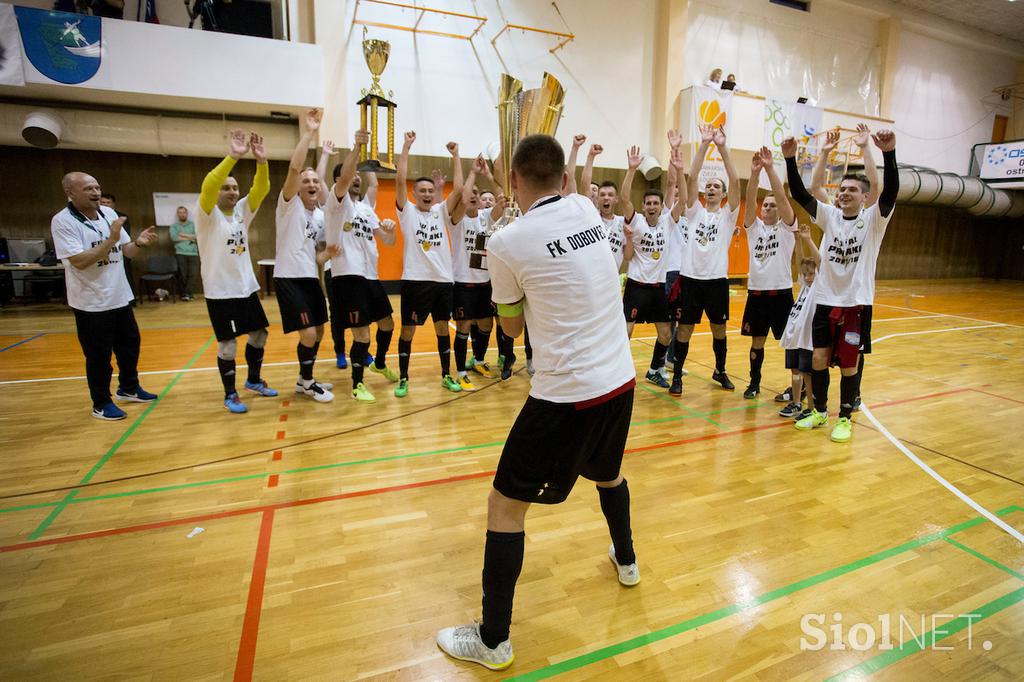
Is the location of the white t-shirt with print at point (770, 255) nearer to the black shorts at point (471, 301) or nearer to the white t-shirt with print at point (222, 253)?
the black shorts at point (471, 301)

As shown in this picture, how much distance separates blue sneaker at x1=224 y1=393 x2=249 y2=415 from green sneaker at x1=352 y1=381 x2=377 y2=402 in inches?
37.9

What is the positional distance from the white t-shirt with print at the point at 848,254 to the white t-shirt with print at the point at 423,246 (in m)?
3.38

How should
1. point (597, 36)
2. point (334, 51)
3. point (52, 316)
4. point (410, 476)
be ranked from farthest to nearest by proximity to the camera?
point (597, 36)
point (334, 51)
point (52, 316)
point (410, 476)

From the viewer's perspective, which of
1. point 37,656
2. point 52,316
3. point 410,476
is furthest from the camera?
point 52,316

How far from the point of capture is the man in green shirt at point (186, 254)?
10.9 metres

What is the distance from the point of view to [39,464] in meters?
3.64

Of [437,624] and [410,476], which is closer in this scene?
[437,624]

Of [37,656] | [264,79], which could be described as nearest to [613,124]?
[264,79]

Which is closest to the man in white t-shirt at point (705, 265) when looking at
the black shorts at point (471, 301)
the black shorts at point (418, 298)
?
the black shorts at point (471, 301)

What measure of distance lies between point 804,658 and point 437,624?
149cm

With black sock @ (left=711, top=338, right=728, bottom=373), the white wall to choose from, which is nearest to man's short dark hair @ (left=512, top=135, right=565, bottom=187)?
black sock @ (left=711, top=338, right=728, bottom=373)

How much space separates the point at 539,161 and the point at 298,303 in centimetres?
361

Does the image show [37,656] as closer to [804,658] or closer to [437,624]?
[437,624]

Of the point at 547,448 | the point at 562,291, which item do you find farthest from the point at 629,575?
the point at 562,291
